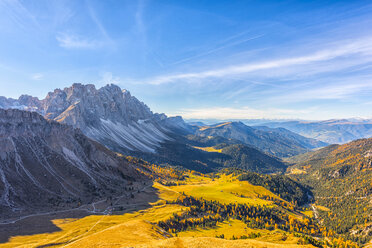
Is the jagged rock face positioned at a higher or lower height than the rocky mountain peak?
lower

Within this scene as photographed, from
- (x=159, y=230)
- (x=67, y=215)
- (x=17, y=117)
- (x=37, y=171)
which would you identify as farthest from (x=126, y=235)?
(x=17, y=117)

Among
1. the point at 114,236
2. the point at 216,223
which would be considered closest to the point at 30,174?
the point at 114,236

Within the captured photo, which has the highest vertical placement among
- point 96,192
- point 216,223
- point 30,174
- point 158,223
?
point 30,174

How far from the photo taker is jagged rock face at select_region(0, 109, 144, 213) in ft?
451

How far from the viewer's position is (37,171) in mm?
160000

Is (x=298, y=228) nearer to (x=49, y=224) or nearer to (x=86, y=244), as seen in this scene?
(x=86, y=244)

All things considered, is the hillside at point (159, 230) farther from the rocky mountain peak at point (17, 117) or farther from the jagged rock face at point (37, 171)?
the rocky mountain peak at point (17, 117)

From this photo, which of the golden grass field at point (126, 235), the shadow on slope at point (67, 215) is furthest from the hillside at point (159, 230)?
the shadow on slope at point (67, 215)

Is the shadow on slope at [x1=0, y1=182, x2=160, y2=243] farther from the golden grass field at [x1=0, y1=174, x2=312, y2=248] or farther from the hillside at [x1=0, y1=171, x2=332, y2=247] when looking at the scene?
the golden grass field at [x1=0, y1=174, x2=312, y2=248]

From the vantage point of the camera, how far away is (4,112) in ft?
559

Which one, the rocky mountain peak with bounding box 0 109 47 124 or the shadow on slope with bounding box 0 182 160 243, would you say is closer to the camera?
the shadow on slope with bounding box 0 182 160 243

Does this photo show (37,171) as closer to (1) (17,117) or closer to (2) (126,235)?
(1) (17,117)

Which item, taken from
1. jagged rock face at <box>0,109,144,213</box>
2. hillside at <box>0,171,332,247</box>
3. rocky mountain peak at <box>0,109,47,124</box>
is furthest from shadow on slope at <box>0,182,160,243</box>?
rocky mountain peak at <box>0,109,47,124</box>

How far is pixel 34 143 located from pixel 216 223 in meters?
183
